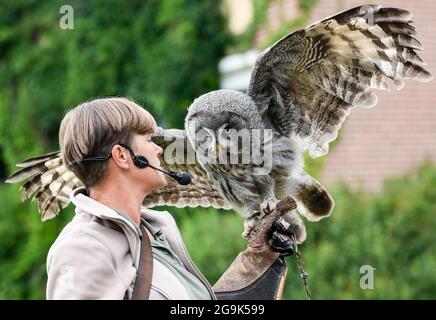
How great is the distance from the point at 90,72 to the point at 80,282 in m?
7.41

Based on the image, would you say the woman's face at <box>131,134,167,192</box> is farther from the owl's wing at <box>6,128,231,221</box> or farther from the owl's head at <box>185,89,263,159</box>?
the owl's wing at <box>6,128,231,221</box>

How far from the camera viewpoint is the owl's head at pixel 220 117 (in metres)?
3.50

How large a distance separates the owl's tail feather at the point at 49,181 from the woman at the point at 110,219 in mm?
1724

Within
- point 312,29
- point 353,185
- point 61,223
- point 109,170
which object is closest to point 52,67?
point 61,223

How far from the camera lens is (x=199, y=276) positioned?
2232 millimetres

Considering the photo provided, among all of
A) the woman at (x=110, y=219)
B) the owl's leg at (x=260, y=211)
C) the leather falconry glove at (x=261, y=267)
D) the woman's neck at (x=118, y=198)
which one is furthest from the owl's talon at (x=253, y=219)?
the woman's neck at (x=118, y=198)

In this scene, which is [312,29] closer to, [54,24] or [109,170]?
[109,170]

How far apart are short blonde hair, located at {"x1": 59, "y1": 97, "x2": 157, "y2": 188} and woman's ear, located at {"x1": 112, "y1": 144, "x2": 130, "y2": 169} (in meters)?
0.02

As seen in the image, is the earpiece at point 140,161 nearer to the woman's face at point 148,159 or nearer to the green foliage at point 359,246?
the woman's face at point 148,159

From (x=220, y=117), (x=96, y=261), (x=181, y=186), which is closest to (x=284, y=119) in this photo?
(x=220, y=117)

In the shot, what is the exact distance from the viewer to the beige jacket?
6.30 feet

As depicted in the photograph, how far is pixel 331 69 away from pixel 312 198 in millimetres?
720

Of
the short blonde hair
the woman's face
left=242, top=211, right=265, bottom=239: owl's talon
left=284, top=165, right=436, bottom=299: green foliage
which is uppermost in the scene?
the short blonde hair

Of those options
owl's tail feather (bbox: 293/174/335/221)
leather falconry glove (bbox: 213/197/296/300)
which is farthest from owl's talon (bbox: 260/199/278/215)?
leather falconry glove (bbox: 213/197/296/300)
